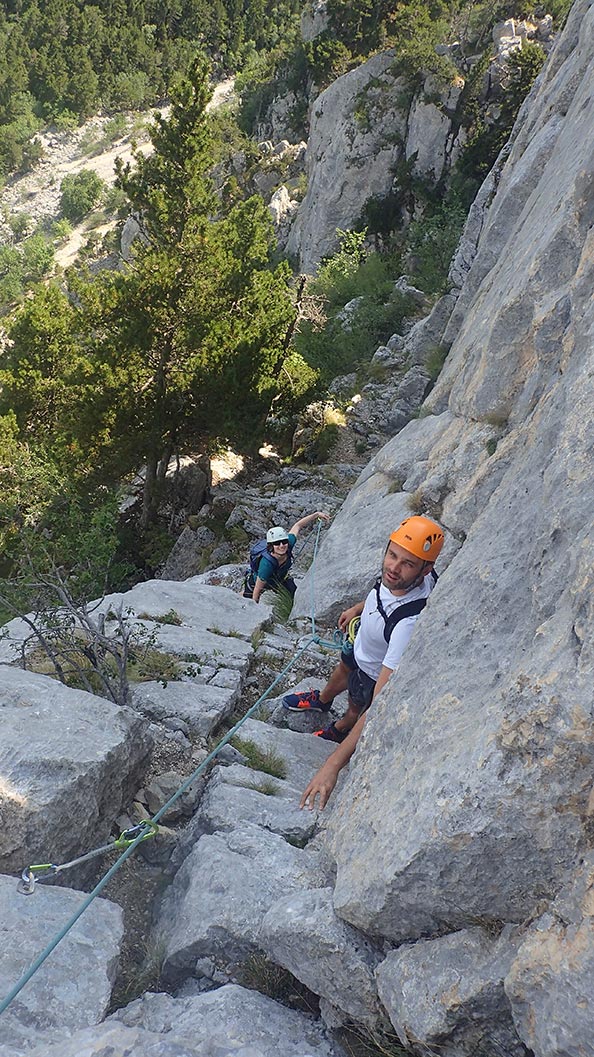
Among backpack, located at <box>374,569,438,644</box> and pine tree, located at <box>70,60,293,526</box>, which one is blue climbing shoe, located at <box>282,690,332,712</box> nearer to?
backpack, located at <box>374,569,438,644</box>

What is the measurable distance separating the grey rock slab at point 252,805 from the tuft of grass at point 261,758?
0.20 meters

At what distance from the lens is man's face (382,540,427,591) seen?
4461 millimetres

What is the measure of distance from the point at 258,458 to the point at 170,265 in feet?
18.5

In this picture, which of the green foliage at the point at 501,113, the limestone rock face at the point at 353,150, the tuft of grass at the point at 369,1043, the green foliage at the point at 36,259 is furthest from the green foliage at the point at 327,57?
the tuft of grass at the point at 369,1043

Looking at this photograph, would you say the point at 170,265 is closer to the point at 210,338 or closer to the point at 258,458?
the point at 210,338

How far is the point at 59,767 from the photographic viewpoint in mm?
3887

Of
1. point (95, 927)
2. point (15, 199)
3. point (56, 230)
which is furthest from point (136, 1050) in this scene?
point (15, 199)

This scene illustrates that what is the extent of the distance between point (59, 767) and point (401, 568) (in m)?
2.36

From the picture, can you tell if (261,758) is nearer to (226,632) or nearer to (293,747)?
(293,747)

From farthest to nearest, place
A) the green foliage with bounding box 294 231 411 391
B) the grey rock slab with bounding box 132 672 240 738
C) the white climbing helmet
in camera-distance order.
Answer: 1. the green foliage with bounding box 294 231 411 391
2. the white climbing helmet
3. the grey rock slab with bounding box 132 672 240 738

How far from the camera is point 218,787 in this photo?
14.9ft

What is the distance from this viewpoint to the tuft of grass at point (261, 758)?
5.01 meters

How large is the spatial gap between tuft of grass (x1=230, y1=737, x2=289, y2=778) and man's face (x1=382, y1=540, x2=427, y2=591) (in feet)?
5.24

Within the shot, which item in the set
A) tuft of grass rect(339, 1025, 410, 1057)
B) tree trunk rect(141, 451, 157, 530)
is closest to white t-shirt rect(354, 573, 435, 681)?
tuft of grass rect(339, 1025, 410, 1057)
